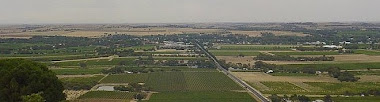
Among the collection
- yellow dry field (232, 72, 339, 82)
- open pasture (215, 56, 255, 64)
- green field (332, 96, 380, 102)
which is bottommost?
open pasture (215, 56, 255, 64)

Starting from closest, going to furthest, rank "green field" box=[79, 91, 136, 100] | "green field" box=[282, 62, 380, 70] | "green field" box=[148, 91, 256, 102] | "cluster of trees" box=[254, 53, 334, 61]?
"green field" box=[148, 91, 256, 102] < "green field" box=[79, 91, 136, 100] < "green field" box=[282, 62, 380, 70] < "cluster of trees" box=[254, 53, 334, 61]

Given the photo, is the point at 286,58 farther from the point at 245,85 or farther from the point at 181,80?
the point at 181,80

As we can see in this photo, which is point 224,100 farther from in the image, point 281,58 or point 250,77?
point 281,58

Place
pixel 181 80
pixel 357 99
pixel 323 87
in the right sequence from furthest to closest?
pixel 181 80 → pixel 323 87 → pixel 357 99

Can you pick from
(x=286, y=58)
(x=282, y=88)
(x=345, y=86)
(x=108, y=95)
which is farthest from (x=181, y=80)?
(x=286, y=58)

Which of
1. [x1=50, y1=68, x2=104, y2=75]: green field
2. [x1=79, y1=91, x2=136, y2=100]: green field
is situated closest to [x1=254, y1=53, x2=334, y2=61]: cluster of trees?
[x1=50, y1=68, x2=104, y2=75]: green field

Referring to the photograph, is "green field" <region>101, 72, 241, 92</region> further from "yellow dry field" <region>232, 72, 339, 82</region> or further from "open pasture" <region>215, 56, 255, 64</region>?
"open pasture" <region>215, 56, 255, 64</region>
